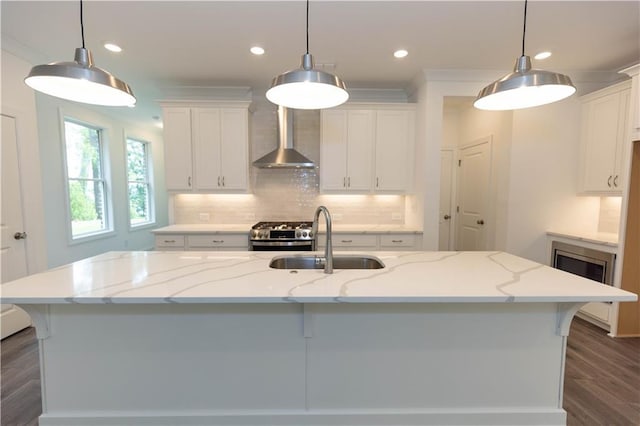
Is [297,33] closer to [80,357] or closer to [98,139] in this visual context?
[80,357]

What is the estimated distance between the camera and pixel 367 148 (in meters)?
3.67

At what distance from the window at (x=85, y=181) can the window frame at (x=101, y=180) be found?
0.05 ft

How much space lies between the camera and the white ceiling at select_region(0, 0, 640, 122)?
215cm

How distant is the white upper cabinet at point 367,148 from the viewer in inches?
143

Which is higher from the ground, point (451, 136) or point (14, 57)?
point (14, 57)

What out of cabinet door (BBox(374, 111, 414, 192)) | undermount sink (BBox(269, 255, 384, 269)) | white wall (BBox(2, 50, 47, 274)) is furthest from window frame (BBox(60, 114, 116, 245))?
cabinet door (BBox(374, 111, 414, 192))

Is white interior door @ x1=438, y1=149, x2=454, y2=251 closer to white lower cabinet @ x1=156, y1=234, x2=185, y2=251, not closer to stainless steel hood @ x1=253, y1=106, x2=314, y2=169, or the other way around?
stainless steel hood @ x1=253, y1=106, x2=314, y2=169

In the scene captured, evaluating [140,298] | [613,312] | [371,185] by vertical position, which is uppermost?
[371,185]

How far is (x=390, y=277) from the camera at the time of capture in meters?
1.57

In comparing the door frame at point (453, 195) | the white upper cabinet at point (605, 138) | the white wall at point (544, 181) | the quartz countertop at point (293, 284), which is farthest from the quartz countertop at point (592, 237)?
the quartz countertop at point (293, 284)

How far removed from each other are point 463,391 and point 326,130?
2.99 metres

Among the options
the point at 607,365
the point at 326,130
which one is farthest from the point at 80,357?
the point at 607,365

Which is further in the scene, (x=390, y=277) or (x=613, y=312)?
(x=613, y=312)

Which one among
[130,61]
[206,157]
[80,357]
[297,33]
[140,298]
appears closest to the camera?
[140,298]
